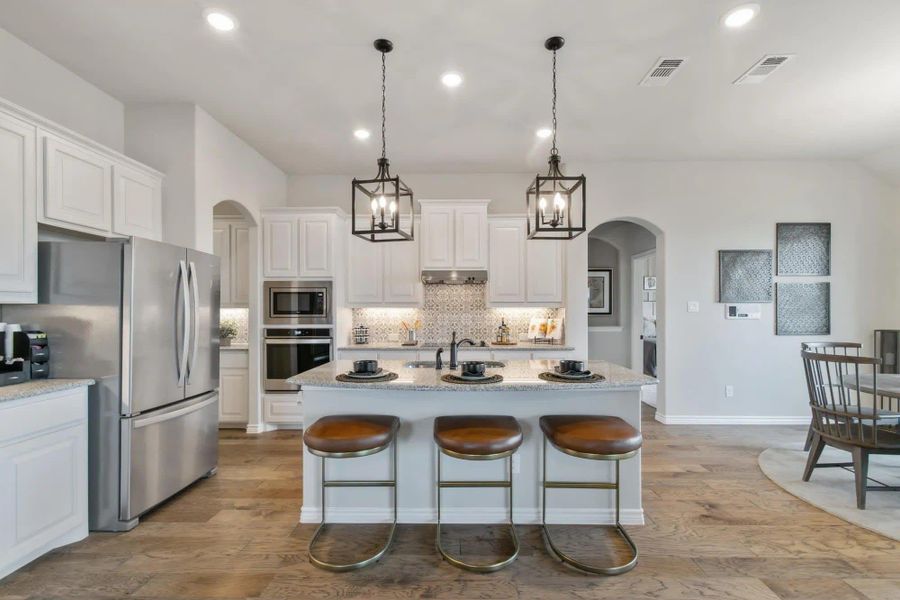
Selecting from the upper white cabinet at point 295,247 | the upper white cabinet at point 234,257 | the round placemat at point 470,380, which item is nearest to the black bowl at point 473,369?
the round placemat at point 470,380

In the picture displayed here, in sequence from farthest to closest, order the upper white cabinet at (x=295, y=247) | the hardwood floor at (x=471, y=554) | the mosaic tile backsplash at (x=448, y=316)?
the mosaic tile backsplash at (x=448, y=316) → the upper white cabinet at (x=295, y=247) → the hardwood floor at (x=471, y=554)

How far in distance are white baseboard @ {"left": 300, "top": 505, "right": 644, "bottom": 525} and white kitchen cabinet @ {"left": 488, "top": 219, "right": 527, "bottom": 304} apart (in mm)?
2696

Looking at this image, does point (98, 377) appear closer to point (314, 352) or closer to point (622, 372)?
point (314, 352)

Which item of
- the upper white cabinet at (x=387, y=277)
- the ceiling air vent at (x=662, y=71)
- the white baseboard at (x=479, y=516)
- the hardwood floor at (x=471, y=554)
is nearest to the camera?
the hardwood floor at (x=471, y=554)

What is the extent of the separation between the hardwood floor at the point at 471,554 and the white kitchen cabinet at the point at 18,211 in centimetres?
152

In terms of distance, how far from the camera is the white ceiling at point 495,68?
2467mm

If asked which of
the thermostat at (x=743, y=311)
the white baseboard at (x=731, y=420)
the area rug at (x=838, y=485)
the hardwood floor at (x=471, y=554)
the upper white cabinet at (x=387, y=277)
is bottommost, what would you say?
the hardwood floor at (x=471, y=554)

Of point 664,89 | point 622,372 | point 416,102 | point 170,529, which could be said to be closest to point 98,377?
point 170,529

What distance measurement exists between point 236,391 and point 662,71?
5.06 meters

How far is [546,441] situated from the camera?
2.60 meters

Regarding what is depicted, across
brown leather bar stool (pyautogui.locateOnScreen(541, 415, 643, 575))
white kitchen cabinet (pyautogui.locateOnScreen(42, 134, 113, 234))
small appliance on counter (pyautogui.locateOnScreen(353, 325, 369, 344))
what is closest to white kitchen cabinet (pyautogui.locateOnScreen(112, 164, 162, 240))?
white kitchen cabinet (pyautogui.locateOnScreen(42, 134, 113, 234))

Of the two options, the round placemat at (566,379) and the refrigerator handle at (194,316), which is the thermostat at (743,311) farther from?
the refrigerator handle at (194,316)

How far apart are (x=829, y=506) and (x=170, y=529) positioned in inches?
170

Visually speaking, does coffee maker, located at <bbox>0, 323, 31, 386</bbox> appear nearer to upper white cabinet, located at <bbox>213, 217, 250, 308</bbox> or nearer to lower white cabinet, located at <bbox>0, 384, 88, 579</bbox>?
lower white cabinet, located at <bbox>0, 384, 88, 579</bbox>
